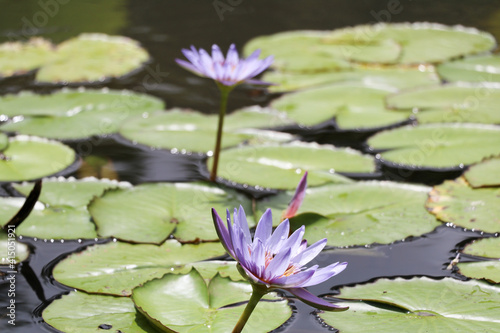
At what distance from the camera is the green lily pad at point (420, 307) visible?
4.16ft

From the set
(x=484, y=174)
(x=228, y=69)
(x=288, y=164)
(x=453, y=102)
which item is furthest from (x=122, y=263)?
(x=453, y=102)

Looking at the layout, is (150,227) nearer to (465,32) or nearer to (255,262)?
(255,262)

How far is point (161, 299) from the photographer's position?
1.33m

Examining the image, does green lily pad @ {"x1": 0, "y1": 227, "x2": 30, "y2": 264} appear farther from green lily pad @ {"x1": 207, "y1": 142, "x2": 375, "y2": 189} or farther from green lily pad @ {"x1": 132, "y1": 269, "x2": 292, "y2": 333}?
green lily pad @ {"x1": 207, "y1": 142, "x2": 375, "y2": 189}

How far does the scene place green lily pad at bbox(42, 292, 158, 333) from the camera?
1282 millimetres

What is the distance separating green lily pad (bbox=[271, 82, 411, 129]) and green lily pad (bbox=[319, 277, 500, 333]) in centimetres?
113

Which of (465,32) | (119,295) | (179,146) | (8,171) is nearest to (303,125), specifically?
(179,146)

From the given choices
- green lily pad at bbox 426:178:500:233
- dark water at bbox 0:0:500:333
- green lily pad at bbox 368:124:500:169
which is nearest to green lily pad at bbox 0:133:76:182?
dark water at bbox 0:0:500:333

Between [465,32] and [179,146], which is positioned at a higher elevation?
[465,32]

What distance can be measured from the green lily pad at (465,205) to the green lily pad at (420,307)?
307 mm

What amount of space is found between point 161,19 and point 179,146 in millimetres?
2041

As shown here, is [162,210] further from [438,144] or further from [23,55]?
[23,55]

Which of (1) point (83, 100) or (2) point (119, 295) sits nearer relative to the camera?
(2) point (119, 295)

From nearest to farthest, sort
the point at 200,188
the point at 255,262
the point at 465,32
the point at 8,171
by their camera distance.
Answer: the point at 255,262, the point at 200,188, the point at 8,171, the point at 465,32
